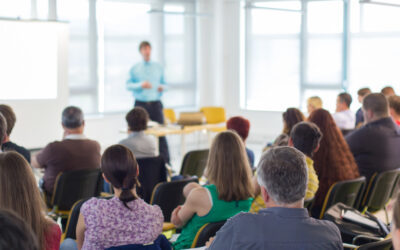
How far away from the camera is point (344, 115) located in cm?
765

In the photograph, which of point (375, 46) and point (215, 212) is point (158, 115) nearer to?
point (375, 46)

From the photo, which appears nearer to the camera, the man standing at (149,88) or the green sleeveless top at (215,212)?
the green sleeveless top at (215,212)

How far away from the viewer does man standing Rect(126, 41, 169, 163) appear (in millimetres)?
8523

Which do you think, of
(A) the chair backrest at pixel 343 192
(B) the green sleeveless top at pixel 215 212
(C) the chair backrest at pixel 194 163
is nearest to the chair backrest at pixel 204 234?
(B) the green sleeveless top at pixel 215 212

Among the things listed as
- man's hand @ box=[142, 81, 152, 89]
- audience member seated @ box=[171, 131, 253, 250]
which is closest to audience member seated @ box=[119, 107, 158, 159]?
audience member seated @ box=[171, 131, 253, 250]

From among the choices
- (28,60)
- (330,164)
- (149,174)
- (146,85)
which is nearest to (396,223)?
(330,164)

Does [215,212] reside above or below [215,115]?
below

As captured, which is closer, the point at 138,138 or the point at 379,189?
the point at 379,189

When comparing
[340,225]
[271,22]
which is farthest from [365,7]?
[340,225]

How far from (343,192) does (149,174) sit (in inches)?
61.1

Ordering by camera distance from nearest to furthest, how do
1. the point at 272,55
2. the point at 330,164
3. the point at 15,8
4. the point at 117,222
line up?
the point at 117,222 → the point at 330,164 → the point at 15,8 → the point at 272,55

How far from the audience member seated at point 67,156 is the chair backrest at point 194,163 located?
3.15 ft

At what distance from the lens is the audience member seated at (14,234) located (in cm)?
115

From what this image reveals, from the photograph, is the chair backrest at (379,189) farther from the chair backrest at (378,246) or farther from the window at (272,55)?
the window at (272,55)
